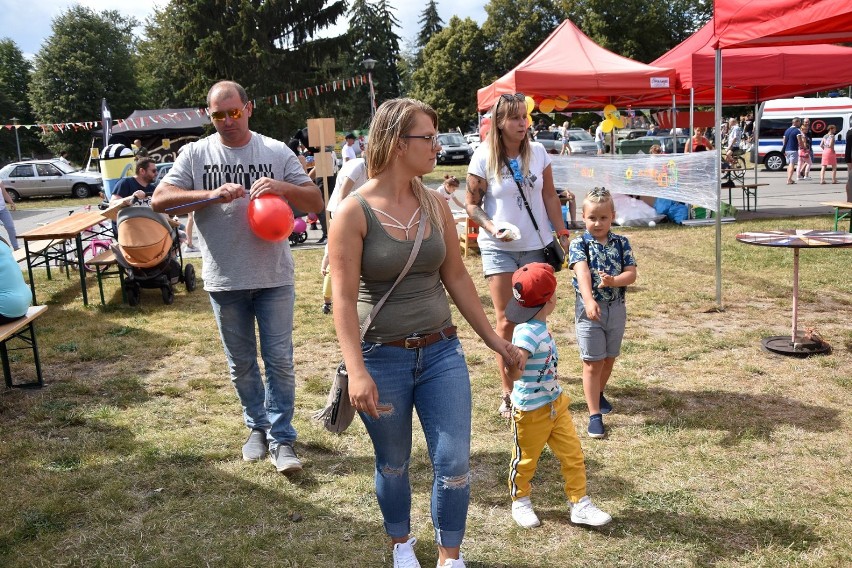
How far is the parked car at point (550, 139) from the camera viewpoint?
2895cm

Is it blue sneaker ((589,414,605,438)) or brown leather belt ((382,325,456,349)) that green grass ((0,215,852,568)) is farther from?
brown leather belt ((382,325,456,349))

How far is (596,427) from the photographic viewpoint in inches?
164

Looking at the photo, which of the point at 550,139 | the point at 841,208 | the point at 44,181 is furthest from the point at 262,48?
the point at 841,208

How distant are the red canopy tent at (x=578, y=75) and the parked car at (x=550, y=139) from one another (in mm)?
15652

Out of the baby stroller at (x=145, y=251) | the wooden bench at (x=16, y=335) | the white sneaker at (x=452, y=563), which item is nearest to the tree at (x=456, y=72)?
the baby stroller at (x=145, y=251)

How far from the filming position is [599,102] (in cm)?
1571

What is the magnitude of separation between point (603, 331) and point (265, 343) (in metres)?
1.90

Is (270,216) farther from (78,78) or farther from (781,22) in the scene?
(78,78)

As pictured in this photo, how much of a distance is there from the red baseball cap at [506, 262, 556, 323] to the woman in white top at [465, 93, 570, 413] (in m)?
1.08

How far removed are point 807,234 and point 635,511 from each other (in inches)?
136

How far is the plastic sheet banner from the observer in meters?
7.33

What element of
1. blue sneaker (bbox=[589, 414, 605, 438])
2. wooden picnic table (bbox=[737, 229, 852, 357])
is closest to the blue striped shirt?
blue sneaker (bbox=[589, 414, 605, 438])

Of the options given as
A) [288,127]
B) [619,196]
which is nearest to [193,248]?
[619,196]

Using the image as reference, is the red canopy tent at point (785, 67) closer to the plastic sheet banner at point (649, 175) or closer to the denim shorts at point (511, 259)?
the plastic sheet banner at point (649, 175)
